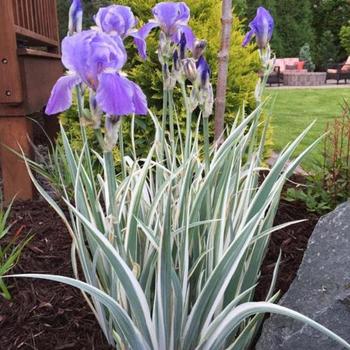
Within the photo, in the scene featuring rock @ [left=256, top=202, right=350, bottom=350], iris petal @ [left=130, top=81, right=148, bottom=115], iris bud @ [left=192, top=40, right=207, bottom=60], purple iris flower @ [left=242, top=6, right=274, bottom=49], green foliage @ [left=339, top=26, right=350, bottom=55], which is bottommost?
rock @ [left=256, top=202, right=350, bottom=350]

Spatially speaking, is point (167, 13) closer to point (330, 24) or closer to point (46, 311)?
point (46, 311)

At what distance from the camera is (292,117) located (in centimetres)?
781

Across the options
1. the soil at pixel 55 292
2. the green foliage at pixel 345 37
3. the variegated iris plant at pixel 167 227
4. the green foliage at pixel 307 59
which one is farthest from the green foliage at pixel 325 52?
the variegated iris plant at pixel 167 227

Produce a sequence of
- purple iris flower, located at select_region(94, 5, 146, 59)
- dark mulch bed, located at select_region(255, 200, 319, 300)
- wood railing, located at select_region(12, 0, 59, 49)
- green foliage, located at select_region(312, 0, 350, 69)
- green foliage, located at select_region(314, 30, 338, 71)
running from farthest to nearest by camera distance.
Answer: green foliage, located at select_region(312, 0, 350, 69), green foliage, located at select_region(314, 30, 338, 71), wood railing, located at select_region(12, 0, 59, 49), dark mulch bed, located at select_region(255, 200, 319, 300), purple iris flower, located at select_region(94, 5, 146, 59)

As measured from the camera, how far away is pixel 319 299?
148 cm

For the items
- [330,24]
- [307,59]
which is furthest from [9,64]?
[330,24]

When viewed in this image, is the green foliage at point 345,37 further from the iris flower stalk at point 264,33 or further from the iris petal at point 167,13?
the iris petal at point 167,13

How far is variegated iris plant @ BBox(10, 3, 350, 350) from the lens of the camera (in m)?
1.04

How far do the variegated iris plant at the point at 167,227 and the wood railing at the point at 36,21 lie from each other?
1.74 meters

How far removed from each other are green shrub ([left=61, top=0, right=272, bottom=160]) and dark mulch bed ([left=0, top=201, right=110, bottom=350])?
0.99 meters

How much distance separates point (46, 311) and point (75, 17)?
1.00 meters

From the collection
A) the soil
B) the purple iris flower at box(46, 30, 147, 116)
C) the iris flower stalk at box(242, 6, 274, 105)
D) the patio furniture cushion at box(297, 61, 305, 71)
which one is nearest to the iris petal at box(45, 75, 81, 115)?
the purple iris flower at box(46, 30, 147, 116)

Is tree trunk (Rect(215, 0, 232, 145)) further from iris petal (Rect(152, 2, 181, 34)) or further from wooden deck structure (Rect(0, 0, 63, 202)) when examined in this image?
wooden deck structure (Rect(0, 0, 63, 202))

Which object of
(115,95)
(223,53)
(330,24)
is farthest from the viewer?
(330,24)
